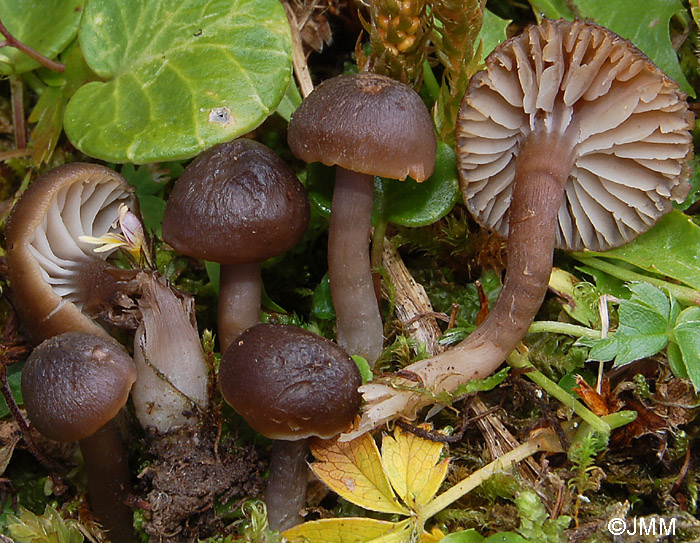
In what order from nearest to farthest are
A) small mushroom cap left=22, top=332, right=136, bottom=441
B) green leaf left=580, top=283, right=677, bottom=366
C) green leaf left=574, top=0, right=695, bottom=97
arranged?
small mushroom cap left=22, top=332, right=136, bottom=441, green leaf left=580, top=283, right=677, bottom=366, green leaf left=574, top=0, right=695, bottom=97

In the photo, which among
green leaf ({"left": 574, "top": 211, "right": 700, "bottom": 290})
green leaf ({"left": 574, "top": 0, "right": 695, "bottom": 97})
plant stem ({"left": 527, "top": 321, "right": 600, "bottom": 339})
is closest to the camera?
plant stem ({"left": 527, "top": 321, "right": 600, "bottom": 339})

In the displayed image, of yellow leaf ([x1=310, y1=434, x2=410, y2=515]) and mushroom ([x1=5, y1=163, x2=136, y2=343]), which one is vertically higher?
mushroom ([x1=5, y1=163, x2=136, y2=343])

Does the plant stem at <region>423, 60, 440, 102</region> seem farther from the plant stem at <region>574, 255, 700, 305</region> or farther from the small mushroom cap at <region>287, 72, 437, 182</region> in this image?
the plant stem at <region>574, 255, 700, 305</region>

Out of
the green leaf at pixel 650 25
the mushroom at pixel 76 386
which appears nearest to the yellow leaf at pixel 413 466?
the mushroom at pixel 76 386

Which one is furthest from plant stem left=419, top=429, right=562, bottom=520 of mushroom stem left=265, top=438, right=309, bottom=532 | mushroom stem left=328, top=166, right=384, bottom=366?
mushroom stem left=328, top=166, right=384, bottom=366

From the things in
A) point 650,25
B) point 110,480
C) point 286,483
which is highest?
point 650,25

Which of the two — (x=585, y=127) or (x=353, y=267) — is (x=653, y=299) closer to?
(x=585, y=127)

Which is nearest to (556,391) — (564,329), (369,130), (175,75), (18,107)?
(564,329)
